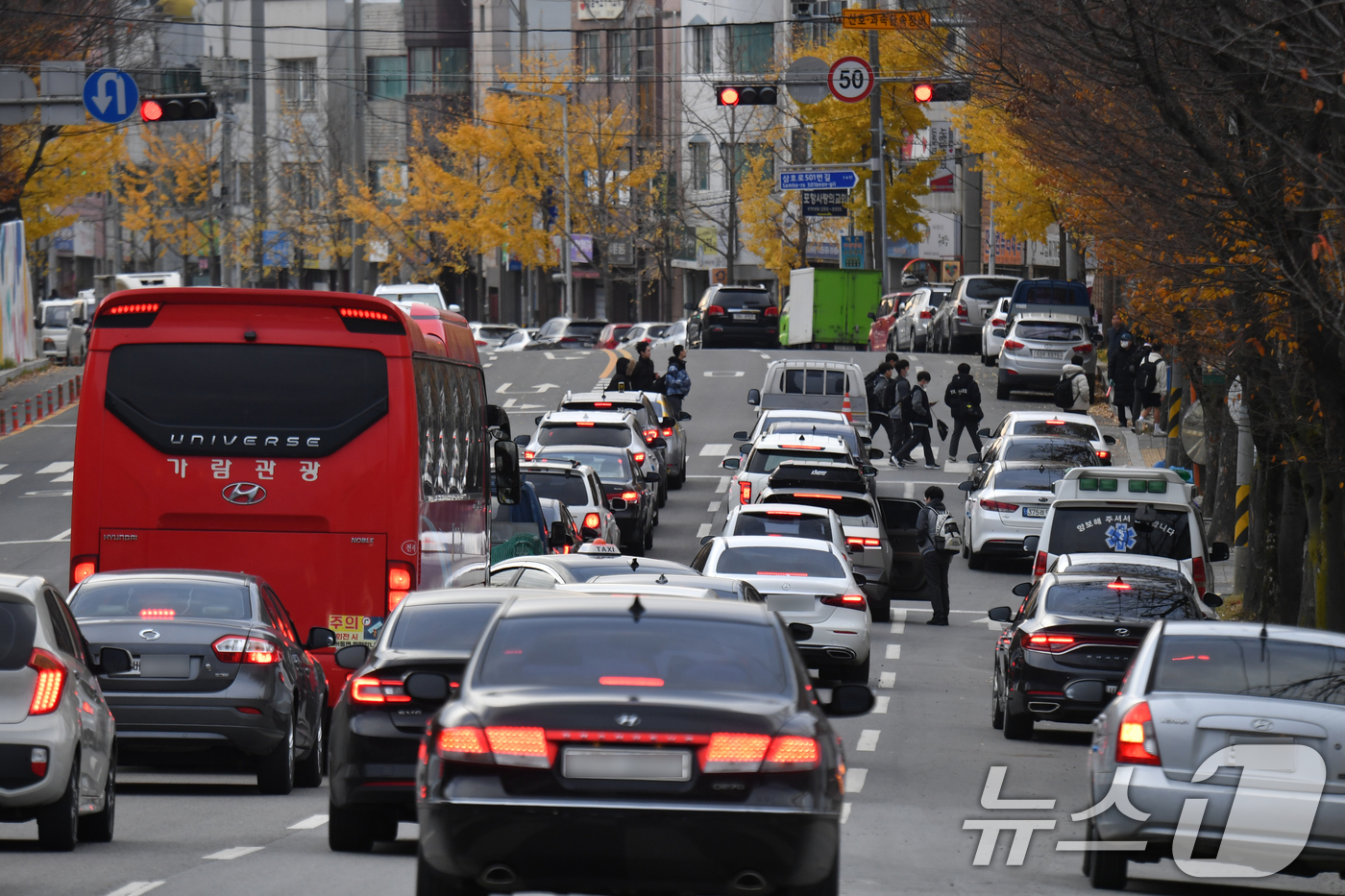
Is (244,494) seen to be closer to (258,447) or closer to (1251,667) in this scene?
(258,447)

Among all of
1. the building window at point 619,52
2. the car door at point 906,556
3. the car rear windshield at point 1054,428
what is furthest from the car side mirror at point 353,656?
the building window at point 619,52

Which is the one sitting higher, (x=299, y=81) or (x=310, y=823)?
(x=299, y=81)

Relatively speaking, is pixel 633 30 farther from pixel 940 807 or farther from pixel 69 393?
pixel 940 807

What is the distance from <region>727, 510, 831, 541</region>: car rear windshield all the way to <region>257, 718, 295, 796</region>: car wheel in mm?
10115

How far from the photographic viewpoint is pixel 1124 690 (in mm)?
10609

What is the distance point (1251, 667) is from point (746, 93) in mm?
24108

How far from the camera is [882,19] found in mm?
32938

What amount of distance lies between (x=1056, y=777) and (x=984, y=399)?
32.0 m

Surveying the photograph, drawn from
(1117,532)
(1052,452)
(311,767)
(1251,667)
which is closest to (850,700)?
(1251,667)

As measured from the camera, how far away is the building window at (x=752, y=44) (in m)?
79.1

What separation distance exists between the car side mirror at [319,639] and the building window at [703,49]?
68.5m

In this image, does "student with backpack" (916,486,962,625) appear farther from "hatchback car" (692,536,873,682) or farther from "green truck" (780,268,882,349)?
"green truck" (780,268,882,349)

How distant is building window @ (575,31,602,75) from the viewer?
286 feet

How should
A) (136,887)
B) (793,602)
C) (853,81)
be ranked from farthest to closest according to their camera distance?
(853,81), (793,602), (136,887)
